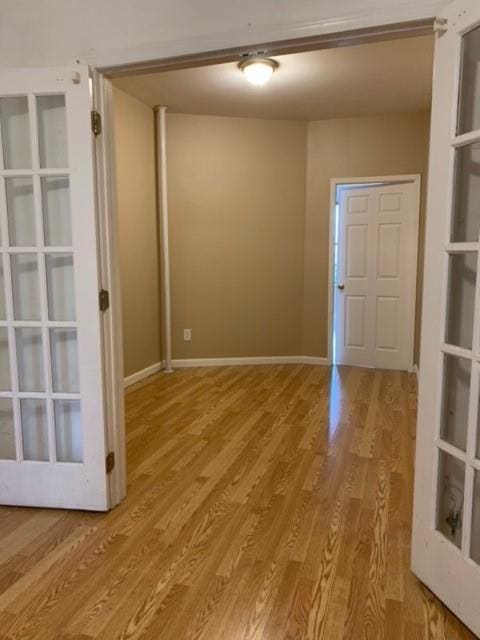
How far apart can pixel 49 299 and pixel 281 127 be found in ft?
12.1

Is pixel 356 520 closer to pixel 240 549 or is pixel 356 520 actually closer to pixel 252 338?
pixel 240 549

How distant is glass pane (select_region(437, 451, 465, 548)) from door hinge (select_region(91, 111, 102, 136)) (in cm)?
191

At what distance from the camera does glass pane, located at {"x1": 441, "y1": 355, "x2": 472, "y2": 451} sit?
4.80 ft

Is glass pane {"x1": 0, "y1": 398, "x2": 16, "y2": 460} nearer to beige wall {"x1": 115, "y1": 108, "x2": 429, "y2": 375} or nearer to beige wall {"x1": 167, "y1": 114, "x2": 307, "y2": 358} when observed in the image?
beige wall {"x1": 115, "y1": 108, "x2": 429, "y2": 375}

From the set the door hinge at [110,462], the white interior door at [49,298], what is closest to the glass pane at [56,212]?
the white interior door at [49,298]

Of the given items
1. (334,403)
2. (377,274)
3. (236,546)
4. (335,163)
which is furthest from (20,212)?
(377,274)

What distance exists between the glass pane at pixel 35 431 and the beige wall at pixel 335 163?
3.44 metres

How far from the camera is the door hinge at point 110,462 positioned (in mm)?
2047

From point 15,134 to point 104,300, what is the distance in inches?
34.0

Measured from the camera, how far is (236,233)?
4867 mm

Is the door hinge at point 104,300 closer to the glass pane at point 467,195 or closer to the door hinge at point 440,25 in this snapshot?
the glass pane at point 467,195

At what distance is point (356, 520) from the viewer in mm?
2035

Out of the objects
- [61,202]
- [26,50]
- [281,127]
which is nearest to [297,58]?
[281,127]

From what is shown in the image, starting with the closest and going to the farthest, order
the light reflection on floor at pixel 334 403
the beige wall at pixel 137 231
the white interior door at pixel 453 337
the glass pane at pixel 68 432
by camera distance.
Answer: the white interior door at pixel 453 337 → the glass pane at pixel 68 432 → the light reflection on floor at pixel 334 403 → the beige wall at pixel 137 231
